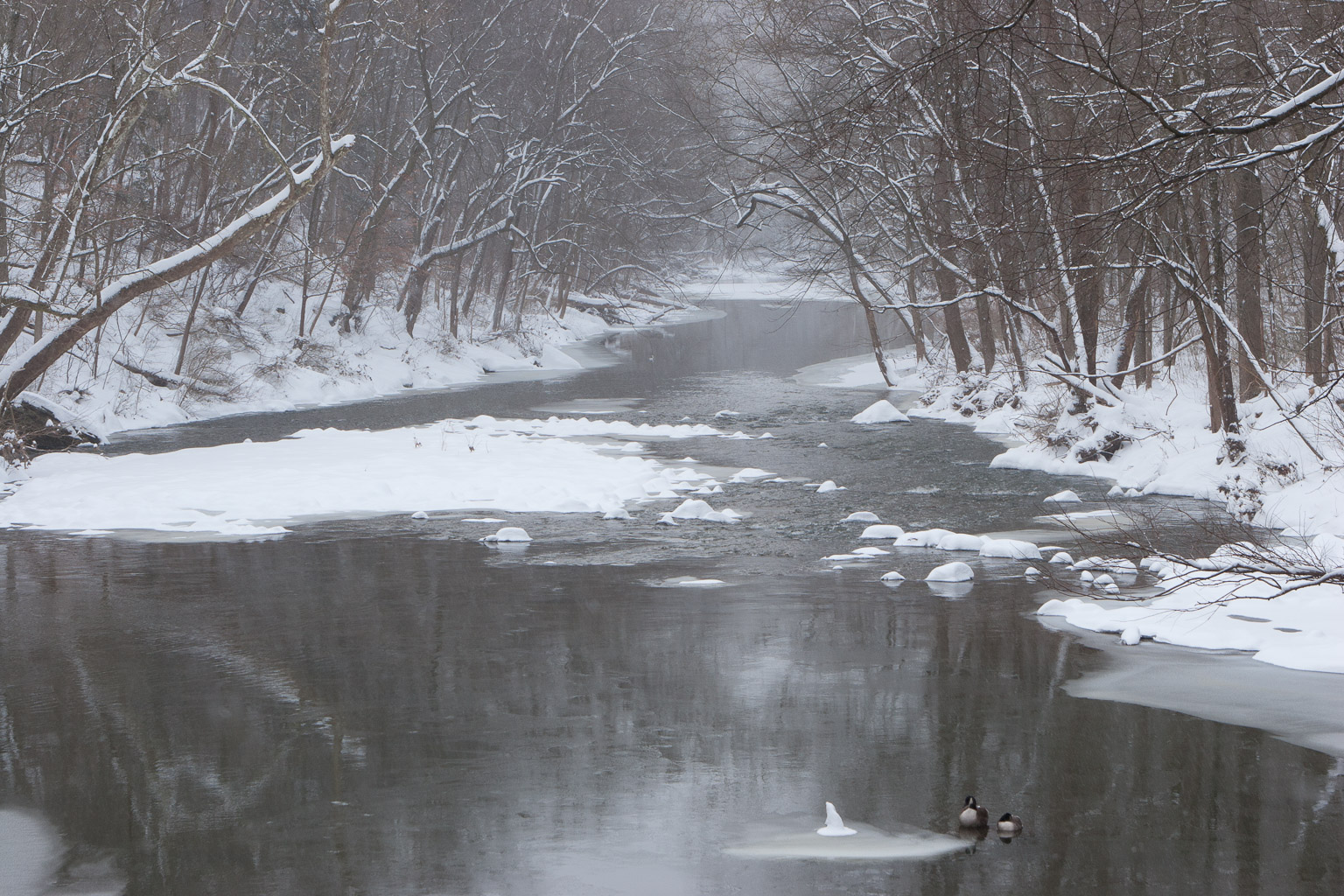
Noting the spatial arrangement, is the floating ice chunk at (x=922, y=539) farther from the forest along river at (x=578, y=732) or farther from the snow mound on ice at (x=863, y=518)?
the snow mound on ice at (x=863, y=518)

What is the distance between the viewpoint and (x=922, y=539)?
12305 mm

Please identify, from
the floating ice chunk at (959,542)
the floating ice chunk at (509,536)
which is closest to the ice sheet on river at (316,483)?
the floating ice chunk at (509,536)

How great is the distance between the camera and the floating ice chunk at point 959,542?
12031 mm

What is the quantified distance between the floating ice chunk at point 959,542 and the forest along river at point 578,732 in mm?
344

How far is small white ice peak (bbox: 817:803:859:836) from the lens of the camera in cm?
544

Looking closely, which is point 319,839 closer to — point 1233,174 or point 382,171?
point 1233,174

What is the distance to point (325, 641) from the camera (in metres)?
8.79

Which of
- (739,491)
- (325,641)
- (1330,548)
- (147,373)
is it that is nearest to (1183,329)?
(739,491)

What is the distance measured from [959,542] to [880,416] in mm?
11564

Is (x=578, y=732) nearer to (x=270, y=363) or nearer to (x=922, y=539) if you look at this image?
(x=922, y=539)

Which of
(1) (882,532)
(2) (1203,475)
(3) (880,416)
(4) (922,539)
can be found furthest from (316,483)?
(3) (880,416)

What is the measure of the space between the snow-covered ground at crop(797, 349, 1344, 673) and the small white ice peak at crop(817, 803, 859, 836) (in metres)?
1.73

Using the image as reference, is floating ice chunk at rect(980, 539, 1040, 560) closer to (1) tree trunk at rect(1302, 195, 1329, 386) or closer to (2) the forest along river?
(2) the forest along river

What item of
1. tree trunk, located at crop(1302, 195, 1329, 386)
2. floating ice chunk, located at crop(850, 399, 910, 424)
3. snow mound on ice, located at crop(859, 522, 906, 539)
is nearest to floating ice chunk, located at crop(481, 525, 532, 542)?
snow mound on ice, located at crop(859, 522, 906, 539)
